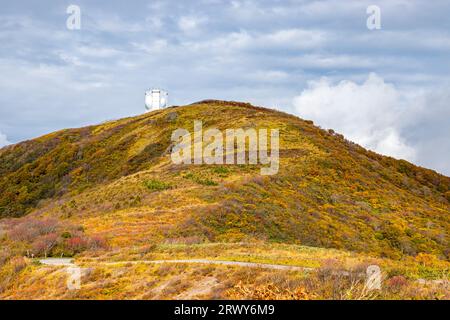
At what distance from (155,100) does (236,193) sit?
64.1 metres

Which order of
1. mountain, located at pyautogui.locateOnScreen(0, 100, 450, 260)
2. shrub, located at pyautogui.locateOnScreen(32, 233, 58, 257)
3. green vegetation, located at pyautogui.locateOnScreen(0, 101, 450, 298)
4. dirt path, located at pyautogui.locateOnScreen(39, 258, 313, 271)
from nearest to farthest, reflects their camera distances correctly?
dirt path, located at pyautogui.locateOnScreen(39, 258, 313, 271) < shrub, located at pyautogui.locateOnScreen(32, 233, 58, 257) < green vegetation, located at pyautogui.locateOnScreen(0, 101, 450, 298) < mountain, located at pyautogui.locateOnScreen(0, 100, 450, 260)

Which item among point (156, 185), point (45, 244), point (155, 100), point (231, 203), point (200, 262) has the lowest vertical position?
point (45, 244)

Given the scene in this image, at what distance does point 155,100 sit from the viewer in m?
98.4

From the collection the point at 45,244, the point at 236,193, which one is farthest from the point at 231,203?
the point at 45,244

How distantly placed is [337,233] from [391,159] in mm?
37415

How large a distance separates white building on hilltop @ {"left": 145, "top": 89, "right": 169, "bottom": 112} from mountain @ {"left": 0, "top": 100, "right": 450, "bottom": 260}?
17.2 metres

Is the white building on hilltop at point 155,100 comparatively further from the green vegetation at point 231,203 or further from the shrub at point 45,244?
the shrub at point 45,244

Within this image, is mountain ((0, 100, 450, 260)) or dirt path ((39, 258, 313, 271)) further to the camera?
mountain ((0, 100, 450, 260))

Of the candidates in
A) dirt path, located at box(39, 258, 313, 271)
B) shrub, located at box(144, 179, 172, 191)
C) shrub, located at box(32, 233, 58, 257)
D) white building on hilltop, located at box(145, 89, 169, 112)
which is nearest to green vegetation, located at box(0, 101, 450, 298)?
shrub, located at box(32, 233, 58, 257)

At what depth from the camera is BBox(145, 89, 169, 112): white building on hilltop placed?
98125 millimetres

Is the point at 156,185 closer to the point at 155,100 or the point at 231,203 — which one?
the point at 231,203

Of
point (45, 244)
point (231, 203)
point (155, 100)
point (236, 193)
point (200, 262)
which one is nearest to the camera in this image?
point (200, 262)

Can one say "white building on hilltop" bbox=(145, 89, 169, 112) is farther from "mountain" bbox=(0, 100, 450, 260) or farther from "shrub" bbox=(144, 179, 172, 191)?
"shrub" bbox=(144, 179, 172, 191)

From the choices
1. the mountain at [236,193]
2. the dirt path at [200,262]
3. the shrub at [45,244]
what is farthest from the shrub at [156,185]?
the dirt path at [200,262]
